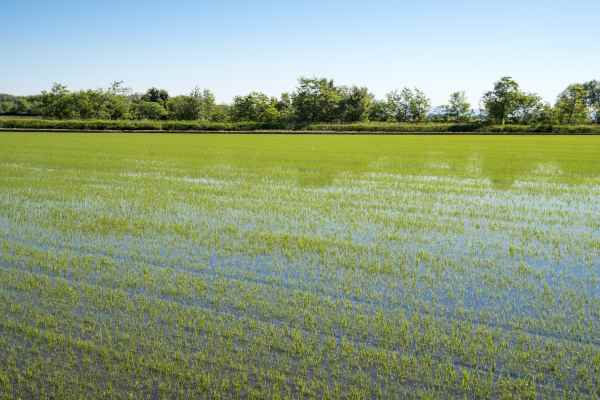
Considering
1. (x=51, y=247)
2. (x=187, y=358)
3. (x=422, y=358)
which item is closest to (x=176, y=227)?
(x=51, y=247)

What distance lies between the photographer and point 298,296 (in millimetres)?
5488

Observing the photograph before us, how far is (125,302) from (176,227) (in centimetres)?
364

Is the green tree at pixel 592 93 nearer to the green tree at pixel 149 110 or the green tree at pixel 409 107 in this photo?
the green tree at pixel 409 107

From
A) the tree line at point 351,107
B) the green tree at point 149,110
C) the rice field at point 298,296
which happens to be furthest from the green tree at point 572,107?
the rice field at point 298,296

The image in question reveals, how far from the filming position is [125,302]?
5.27 m

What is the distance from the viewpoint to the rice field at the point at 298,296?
3809 millimetres

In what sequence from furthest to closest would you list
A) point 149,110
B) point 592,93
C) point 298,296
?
point 592,93
point 149,110
point 298,296

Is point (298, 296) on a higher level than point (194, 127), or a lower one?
lower

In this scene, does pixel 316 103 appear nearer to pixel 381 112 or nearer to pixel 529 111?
pixel 381 112

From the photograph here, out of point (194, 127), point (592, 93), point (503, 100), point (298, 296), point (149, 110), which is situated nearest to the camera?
point (298, 296)

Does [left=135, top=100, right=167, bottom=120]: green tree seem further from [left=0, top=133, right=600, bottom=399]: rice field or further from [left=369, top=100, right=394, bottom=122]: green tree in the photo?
[left=0, top=133, right=600, bottom=399]: rice field

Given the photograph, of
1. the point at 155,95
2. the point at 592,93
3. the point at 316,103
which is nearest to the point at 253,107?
the point at 316,103

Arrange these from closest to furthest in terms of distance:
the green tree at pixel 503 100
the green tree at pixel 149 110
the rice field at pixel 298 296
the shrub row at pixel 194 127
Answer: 1. the rice field at pixel 298 296
2. the shrub row at pixel 194 127
3. the green tree at pixel 503 100
4. the green tree at pixel 149 110

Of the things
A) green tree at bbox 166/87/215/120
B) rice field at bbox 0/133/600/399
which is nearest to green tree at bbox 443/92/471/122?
green tree at bbox 166/87/215/120
